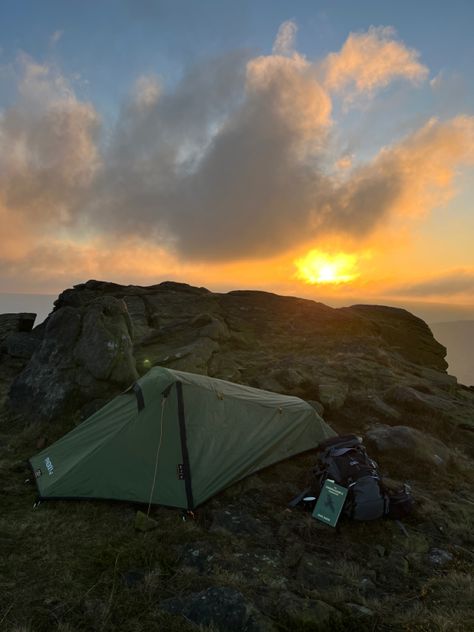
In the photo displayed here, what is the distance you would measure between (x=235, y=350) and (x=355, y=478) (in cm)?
2047

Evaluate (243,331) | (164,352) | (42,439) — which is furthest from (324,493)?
(243,331)

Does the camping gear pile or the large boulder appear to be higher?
the large boulder

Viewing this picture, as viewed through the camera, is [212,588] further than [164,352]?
No

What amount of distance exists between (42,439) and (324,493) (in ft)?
31.9

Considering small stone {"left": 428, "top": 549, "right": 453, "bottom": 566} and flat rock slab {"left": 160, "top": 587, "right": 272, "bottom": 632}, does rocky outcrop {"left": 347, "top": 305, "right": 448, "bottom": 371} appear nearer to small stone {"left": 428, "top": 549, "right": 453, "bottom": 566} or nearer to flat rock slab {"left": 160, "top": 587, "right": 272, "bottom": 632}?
small stone {"left": 428, "top": 549, "right": 453, "bottom": 566}

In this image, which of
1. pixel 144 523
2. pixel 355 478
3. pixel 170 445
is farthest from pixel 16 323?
pixel 355 478

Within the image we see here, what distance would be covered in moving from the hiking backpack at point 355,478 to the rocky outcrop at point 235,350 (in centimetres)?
Answer: 650

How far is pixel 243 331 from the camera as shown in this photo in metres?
34.8

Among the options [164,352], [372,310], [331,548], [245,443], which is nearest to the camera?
[331,548]

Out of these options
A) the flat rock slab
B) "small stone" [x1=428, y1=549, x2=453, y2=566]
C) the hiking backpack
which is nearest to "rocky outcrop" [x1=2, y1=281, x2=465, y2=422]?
the hiking backpack

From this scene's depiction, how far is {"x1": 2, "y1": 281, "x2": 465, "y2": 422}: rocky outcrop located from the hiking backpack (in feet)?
21.3

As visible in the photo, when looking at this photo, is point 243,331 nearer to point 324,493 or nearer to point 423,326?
point 423,326

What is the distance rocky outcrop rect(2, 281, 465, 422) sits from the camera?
16.4 meters

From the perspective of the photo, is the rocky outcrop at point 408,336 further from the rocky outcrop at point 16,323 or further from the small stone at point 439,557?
the small stone at point 439,557
